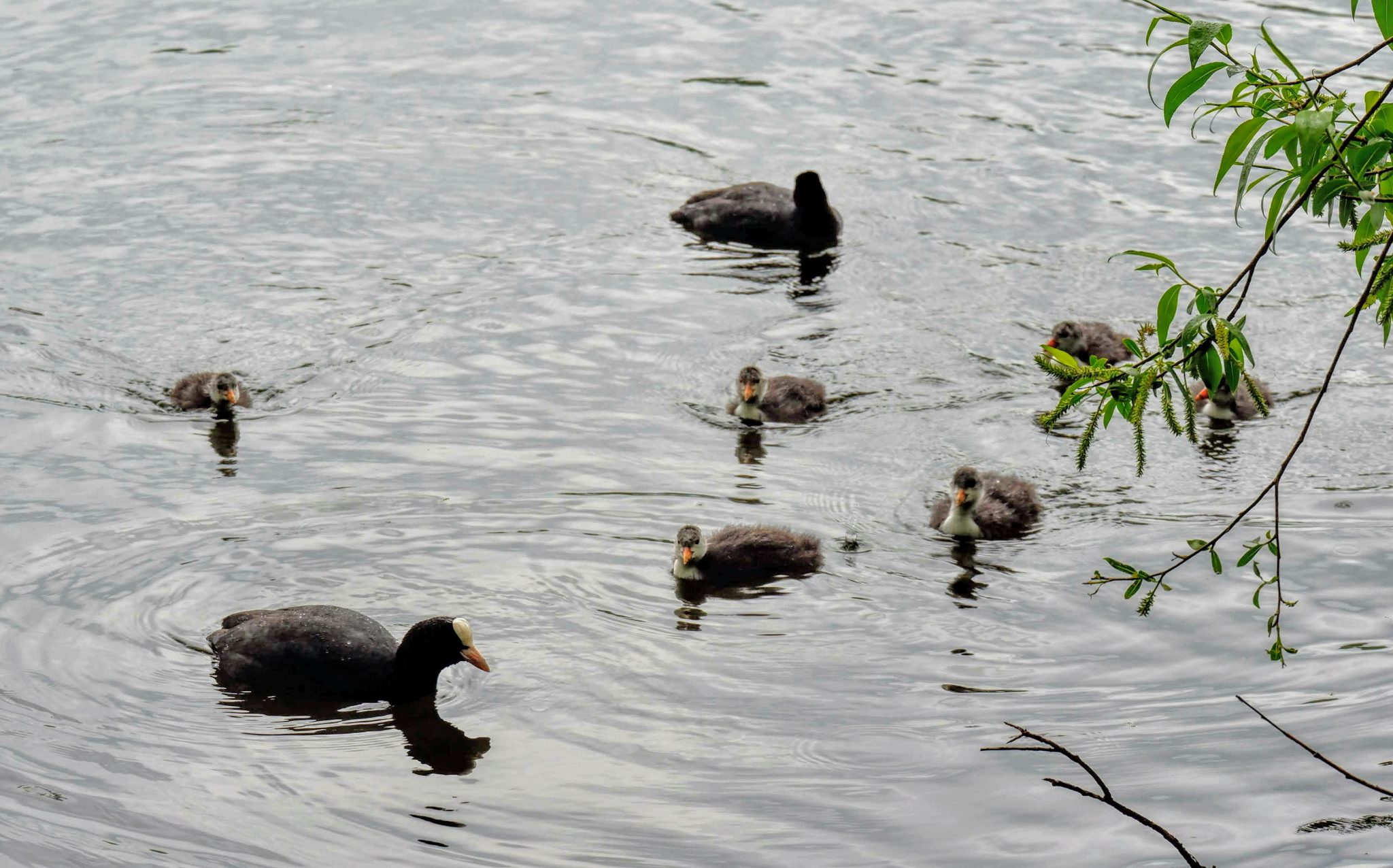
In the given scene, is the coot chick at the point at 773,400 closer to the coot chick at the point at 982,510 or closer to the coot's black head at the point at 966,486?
the coot chick at the point at 982,510

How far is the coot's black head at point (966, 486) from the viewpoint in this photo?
35.6 feet

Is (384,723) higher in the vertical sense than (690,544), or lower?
lower

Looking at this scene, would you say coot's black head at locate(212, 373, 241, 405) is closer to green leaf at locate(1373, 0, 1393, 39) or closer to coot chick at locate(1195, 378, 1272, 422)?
coot chick at locate(1195, 378, 1272, 422)

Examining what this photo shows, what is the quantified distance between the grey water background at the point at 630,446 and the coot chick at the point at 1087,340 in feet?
1.26

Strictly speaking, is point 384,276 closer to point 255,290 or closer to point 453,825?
point 255,290

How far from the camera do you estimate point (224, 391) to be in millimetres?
12422

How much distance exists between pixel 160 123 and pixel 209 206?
Result: 2.58m

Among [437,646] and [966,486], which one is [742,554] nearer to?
[966,486]

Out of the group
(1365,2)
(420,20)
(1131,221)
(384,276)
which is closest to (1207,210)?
(1131,221)

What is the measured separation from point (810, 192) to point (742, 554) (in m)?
6.42

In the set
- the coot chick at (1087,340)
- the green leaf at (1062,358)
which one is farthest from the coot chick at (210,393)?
the green leaf at (1062,358)

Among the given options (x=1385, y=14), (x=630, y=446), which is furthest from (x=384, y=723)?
(x=1385, y=14)

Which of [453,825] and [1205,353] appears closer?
[1205,353]

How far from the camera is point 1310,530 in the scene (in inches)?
417
